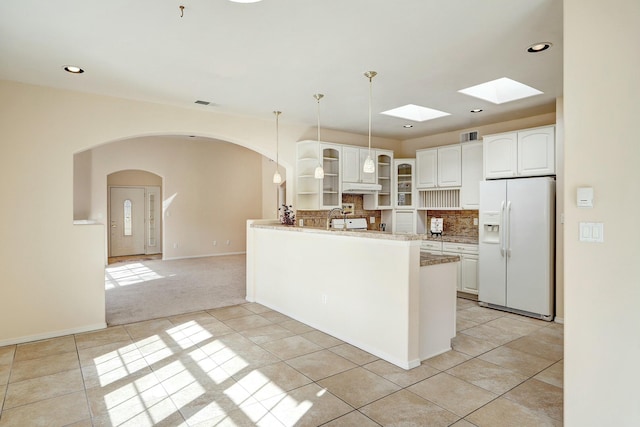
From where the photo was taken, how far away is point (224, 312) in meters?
4.92

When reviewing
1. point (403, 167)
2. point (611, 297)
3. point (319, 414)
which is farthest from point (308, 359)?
point (403, 167)

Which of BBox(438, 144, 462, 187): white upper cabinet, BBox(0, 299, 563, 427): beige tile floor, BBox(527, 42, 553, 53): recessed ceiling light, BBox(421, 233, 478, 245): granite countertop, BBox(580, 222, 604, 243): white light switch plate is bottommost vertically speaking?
BBox(0, 299, 563, 427): beige tile floor

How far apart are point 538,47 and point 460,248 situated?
3.32 metres

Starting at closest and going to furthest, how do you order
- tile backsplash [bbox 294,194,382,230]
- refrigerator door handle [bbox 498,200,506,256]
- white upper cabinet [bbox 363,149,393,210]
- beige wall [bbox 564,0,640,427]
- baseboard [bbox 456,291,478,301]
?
beige wall [bbox 564,0,640,427] → refrigerator door handle [bbox 498,200,506,256] → baseboard [bbox 456,291,478,301] → tile backsplash [bbox 294,194,382,230] → white upper cabinet [bbox 363,149,393,210]

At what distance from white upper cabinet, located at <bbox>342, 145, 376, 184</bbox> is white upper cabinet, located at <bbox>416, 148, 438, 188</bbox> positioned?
961 millimetres

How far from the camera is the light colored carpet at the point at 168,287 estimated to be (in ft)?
→ 16.6

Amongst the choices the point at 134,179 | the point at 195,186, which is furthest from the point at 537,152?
the point at 134,179

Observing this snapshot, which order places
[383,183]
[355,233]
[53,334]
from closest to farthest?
1. [355,233]
2. [53,334]
3. [383,183]

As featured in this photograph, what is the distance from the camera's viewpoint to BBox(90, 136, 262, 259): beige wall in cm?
884

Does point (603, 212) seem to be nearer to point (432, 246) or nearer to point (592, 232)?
point (592, 232)

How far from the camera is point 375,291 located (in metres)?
3.49

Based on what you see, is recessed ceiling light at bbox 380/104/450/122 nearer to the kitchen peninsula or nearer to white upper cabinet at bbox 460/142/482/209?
white upper cabinet at bbox 460/142/482/209

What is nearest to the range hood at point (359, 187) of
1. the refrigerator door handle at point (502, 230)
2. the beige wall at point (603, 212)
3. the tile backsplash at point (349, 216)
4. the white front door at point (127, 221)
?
the tile backsplash at point (349, 216)

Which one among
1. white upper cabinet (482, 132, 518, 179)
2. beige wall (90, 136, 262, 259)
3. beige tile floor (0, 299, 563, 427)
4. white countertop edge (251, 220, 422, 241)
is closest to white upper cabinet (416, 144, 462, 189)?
white upper cabinet (482, 132, 518, 179)
